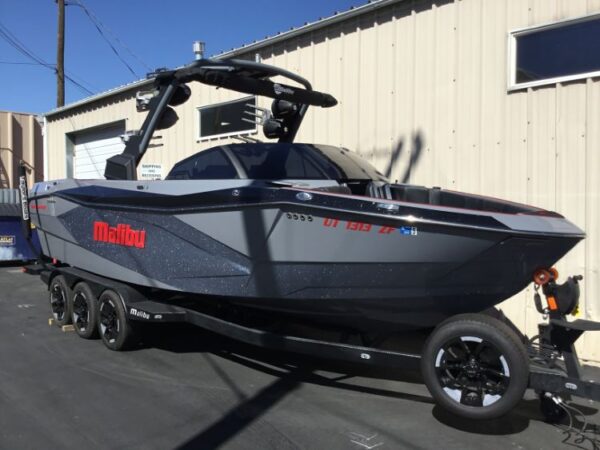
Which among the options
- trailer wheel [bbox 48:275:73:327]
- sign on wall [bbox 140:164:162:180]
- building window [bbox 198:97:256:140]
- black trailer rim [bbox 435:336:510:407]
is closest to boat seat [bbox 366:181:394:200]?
black trailer rim [bbox 435:336:510:407]

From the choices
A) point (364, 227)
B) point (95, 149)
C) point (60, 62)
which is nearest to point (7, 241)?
point (95, 149)

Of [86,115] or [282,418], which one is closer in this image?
[282,418]

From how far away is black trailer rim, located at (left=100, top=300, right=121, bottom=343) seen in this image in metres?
6.05

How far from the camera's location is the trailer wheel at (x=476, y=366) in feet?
12.2

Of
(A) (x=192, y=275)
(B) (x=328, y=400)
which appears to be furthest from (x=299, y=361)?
(A) (x=192, y=275)

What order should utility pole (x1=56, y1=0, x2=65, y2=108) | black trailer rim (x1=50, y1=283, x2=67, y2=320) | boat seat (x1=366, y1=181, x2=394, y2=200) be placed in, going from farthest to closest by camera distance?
utility pole (x1=56, y1=0, x2=65, y2=108), black trailer rim (x1=50, y1=283, x2=67, y2=320), boat seat (x1=366, y1=181, x2=394, y2=200)

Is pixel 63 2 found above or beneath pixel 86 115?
above

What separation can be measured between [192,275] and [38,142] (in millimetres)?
A: 20364

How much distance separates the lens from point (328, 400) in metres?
4.73

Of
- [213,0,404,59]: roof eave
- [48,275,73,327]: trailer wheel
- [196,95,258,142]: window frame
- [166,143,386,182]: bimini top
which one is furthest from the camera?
[196,95,258,142]: window frame

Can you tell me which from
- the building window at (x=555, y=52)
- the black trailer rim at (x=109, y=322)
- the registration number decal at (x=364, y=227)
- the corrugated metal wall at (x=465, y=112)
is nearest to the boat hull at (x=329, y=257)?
the registration number decal at (x=364, y=227)

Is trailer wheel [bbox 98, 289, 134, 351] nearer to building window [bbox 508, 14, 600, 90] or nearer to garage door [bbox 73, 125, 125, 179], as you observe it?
building window [bbox 508, 14, 600, 90]

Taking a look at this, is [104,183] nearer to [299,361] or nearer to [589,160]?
[299,361]

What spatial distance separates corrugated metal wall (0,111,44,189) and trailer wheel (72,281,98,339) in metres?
16.9
